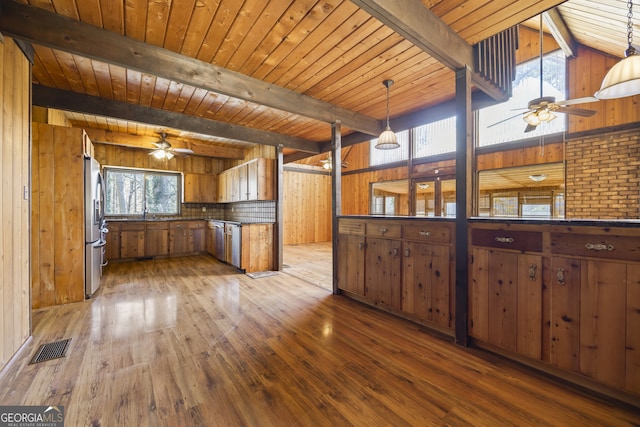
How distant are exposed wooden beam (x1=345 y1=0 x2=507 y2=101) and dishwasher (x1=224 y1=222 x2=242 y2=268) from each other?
157 inches

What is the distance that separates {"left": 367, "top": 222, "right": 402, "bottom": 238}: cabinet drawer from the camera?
2.79 meters

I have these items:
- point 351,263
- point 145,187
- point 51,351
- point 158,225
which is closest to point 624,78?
point 351,263

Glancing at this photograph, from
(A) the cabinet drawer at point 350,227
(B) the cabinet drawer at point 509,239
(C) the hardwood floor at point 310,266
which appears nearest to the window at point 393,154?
(C) the hardwood floor at point 310,266

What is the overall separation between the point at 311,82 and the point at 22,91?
102 inches

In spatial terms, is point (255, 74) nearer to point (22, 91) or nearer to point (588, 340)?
point (22, 91)

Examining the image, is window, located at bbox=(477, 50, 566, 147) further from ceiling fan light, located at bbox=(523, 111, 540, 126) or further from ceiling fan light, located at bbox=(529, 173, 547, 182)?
ceiling fan light, located at bbox=(523, 111, 540, 126)

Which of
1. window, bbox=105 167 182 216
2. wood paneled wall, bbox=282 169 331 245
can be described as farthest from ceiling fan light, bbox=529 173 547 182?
window, bbox=105 167 182 216

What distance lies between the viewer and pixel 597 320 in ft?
5.26

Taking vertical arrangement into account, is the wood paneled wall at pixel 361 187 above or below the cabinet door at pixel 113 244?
above

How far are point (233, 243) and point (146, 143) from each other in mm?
2814

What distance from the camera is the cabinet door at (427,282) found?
2.38 metres

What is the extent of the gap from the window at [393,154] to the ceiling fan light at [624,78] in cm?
550

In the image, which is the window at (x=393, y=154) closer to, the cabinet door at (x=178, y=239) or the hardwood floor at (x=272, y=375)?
the cabinet door at (x=178, y=239)

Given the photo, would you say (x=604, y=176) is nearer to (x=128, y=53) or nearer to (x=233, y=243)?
(x=233, y=243)
